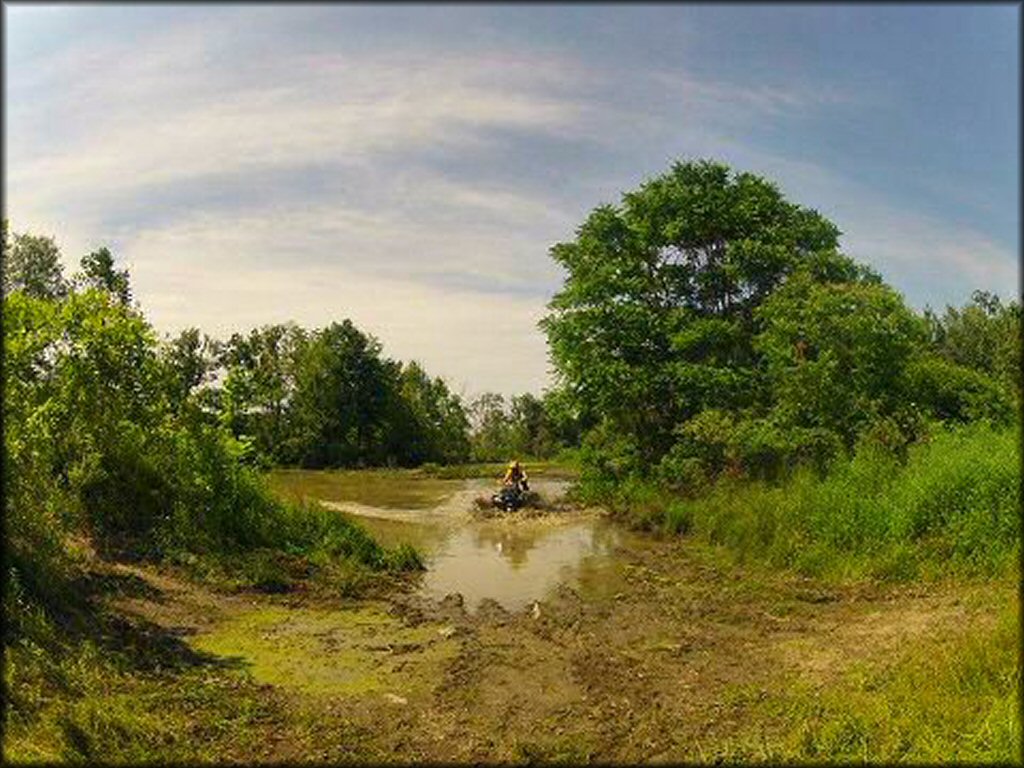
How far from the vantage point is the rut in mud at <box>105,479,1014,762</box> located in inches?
268

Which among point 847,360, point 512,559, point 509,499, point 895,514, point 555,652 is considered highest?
point 847,360

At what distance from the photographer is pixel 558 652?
9.15m

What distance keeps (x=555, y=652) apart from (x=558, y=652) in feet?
0.11

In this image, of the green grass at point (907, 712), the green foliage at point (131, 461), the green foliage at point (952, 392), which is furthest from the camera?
the green foliage at point (952, 392)

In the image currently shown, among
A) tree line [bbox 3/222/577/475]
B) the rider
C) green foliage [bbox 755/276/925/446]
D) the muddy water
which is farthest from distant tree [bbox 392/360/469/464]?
green foliage [bbox 755/276/925/446]

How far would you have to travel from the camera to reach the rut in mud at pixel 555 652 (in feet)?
22.3

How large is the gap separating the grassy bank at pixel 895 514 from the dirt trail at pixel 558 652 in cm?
67

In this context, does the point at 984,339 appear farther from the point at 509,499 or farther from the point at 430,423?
the point at 430,423

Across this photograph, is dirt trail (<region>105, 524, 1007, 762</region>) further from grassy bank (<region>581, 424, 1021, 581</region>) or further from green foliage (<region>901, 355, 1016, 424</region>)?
green foliage (<region>901, 355, 1016, 424</region>)

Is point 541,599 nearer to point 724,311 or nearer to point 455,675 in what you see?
point 455,675

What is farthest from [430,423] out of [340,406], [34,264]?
[34,264]

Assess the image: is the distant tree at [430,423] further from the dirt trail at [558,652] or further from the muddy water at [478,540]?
the dirt trail at [558,652]

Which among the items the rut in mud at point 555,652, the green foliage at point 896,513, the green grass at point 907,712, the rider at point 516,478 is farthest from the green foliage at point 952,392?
the green grass at point 907,712

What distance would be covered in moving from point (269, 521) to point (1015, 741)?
11107 millimetres
